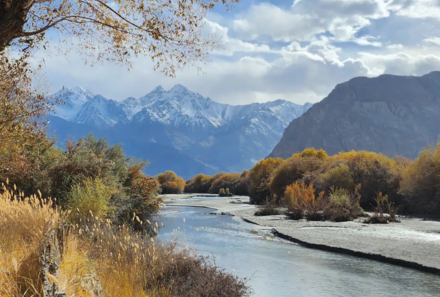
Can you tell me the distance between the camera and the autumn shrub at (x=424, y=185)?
30328 millimetres

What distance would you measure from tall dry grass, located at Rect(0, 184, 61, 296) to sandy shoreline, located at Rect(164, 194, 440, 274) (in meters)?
11.3

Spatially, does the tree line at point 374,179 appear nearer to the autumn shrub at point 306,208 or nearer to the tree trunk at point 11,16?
the autumn shrub at point 306,208

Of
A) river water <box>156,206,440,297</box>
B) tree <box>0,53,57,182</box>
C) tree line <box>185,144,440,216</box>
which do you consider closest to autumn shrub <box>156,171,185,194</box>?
tree line <box>185,144,440,216</box>

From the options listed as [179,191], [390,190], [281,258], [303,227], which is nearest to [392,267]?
[281,258]

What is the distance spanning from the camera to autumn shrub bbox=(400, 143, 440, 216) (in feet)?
99.5

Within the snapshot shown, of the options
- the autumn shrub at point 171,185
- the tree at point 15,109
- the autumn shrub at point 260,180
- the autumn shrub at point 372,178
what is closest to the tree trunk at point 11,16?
the tree at point 15,109

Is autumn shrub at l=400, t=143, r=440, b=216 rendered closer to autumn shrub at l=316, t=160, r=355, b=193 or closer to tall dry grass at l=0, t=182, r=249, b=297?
autumn shrub at l=316, t=160, r=355, b=193

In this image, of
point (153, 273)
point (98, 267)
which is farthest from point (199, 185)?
point (98, 267)

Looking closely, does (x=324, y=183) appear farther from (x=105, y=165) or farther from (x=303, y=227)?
(x=105, y=165)

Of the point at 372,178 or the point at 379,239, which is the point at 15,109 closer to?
the point at 379,239

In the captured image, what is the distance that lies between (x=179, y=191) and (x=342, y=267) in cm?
9057

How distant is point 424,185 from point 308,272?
2274 cm

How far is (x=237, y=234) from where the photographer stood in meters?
21.7

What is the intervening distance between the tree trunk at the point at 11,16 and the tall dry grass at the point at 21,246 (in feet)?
8.47
